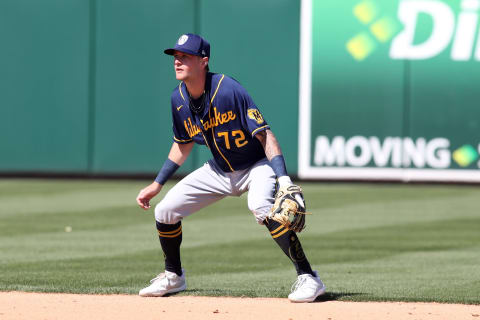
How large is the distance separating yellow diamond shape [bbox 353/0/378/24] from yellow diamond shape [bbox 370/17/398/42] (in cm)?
13

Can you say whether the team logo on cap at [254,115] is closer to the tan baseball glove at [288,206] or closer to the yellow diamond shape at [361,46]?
the tan baseball glove at [288,206]

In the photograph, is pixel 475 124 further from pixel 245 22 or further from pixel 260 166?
pixel 260 166

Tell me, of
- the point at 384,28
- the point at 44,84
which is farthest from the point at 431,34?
the point at 44,84

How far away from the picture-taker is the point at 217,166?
23.0ft

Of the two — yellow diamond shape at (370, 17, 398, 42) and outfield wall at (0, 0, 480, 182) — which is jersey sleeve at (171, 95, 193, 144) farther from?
yellow diamond shape at (370, 17, 398, 42)

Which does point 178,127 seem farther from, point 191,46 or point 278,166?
point 278,166

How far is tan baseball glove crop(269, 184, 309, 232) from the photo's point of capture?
638 centimetres

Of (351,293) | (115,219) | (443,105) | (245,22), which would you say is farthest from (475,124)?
(351,293)

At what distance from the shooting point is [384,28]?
17.1m

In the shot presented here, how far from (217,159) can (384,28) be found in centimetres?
1072

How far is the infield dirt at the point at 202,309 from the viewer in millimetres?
6191

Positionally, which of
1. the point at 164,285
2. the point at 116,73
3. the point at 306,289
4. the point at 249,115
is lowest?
the point at 164,285

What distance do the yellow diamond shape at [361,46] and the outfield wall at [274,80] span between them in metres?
0.02

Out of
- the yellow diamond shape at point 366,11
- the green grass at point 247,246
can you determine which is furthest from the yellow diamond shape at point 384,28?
the green grass at point 247,246
